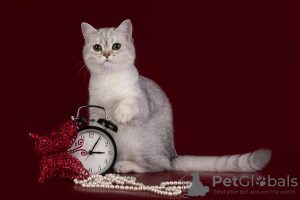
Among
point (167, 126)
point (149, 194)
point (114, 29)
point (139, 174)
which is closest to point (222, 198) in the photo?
point (149, 194)

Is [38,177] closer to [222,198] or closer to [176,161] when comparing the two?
[176,161]

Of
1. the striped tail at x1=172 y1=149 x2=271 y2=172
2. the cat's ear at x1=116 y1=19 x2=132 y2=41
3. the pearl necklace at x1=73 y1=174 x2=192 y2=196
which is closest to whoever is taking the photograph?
the pearl necklace at x1=73 y1=174 x2=192 y2=196

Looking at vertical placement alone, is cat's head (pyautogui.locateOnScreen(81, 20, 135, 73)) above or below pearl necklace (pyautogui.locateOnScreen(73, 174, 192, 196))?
above

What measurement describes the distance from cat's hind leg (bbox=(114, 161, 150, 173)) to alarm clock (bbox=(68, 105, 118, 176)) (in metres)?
0.24

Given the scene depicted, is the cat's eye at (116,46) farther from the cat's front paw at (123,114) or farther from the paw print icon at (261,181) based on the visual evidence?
the paw print icon at (261,181)

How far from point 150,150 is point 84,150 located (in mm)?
569

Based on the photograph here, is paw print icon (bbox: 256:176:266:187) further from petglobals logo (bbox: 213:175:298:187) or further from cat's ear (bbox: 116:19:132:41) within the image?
cat's ear (bbox: 116:19:132:41)

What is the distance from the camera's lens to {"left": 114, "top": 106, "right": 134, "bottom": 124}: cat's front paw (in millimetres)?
2696

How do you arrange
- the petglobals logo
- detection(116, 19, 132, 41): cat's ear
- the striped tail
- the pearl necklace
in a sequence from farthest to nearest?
detection(116, 19, 132, 41): cat's ear → the striped tail → the petglobals logo → the pearl necklace

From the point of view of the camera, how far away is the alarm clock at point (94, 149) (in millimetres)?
2660

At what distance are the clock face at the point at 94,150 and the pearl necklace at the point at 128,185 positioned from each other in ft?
0.38

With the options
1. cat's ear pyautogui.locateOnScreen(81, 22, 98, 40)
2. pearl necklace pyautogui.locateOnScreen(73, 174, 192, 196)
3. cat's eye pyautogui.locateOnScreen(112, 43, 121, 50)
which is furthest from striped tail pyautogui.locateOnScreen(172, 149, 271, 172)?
cat's ear pyautogui.locateOnScreen(81, 22, 98, 40)

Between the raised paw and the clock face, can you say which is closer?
the clock face

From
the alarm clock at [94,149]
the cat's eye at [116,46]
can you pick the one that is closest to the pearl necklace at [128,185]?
the alarm clock at [94,149]
